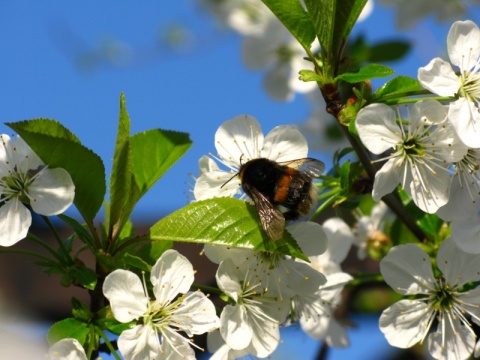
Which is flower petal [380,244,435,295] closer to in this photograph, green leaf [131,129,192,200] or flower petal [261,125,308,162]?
flower petal [261,125,308,162]

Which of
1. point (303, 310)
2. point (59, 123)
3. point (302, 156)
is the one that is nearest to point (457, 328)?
point (303, 310)

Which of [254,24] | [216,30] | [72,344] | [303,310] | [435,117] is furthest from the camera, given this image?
[216,30]

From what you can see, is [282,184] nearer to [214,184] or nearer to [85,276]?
[214,184]

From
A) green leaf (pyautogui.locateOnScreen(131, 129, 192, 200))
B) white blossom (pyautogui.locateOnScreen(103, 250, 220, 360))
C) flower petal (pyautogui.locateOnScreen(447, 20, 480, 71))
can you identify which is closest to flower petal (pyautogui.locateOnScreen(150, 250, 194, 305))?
white blossom (pyautogui.locateOnScreen(103, 250, 220, 360))

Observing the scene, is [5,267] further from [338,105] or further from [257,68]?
[338,105]

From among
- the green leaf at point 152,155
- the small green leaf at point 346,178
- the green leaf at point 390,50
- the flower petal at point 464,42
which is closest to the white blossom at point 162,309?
the green leaf at point 152,155
